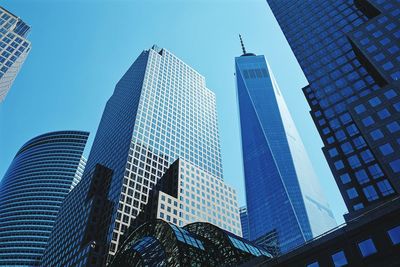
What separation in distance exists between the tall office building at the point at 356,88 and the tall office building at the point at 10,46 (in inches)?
4541

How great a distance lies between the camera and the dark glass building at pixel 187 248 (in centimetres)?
5784

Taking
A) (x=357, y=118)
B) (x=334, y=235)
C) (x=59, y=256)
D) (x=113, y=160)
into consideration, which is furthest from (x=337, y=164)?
(x=59, y=256)

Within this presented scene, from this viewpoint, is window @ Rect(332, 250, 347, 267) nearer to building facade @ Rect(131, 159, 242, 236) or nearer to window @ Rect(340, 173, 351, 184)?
window @ Rect(340, 173, 351, 184)

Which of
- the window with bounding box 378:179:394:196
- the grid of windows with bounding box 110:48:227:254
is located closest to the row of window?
the window with bounding box 378:179:394:196

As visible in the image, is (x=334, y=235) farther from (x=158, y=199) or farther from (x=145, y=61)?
(x=145, y=61)

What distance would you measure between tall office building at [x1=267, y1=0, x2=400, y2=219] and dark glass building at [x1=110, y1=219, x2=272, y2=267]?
20702 millimetres

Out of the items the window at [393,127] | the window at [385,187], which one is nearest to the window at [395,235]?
the window at [393,127]

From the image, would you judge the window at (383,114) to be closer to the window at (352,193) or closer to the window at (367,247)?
the window at (352,193)

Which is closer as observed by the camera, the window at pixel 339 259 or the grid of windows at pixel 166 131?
the window at pixel 339 259

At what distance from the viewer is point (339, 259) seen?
35.5 metres

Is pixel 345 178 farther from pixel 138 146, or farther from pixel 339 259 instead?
pixel 138 146

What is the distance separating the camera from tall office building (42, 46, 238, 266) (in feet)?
347

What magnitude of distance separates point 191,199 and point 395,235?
85.8 metres

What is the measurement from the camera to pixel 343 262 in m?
35.0
